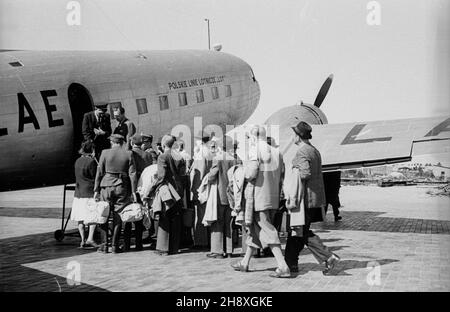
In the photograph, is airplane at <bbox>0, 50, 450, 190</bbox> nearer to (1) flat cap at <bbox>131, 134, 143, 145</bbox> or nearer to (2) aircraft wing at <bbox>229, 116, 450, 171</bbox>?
(2) aircraft wing at <bbox>229, 116, 450, 171</bbox>

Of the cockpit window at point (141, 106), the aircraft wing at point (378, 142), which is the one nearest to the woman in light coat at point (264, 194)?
the aircraft wing at point (378, 142)

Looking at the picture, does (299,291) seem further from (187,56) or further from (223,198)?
(187,56)

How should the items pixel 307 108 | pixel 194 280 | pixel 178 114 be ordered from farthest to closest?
pixel 307 108
pixel 178 114
pixel 194 280

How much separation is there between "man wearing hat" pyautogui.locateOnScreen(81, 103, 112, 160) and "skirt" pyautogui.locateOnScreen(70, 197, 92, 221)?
1259 millimetres

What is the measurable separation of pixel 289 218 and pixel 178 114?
670cm

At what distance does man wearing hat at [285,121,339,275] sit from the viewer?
22.8 feet

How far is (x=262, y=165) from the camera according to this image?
22.9 feet

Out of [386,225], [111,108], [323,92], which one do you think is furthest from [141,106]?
[323,92]

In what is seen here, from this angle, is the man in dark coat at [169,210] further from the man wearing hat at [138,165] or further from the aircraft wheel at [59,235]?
the aircraft wheel at [59,235]

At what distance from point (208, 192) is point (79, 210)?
2457mm

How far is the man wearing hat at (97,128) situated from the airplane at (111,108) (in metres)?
0.69

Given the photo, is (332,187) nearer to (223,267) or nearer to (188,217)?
(188,217)

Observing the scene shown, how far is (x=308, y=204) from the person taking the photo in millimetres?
6969
